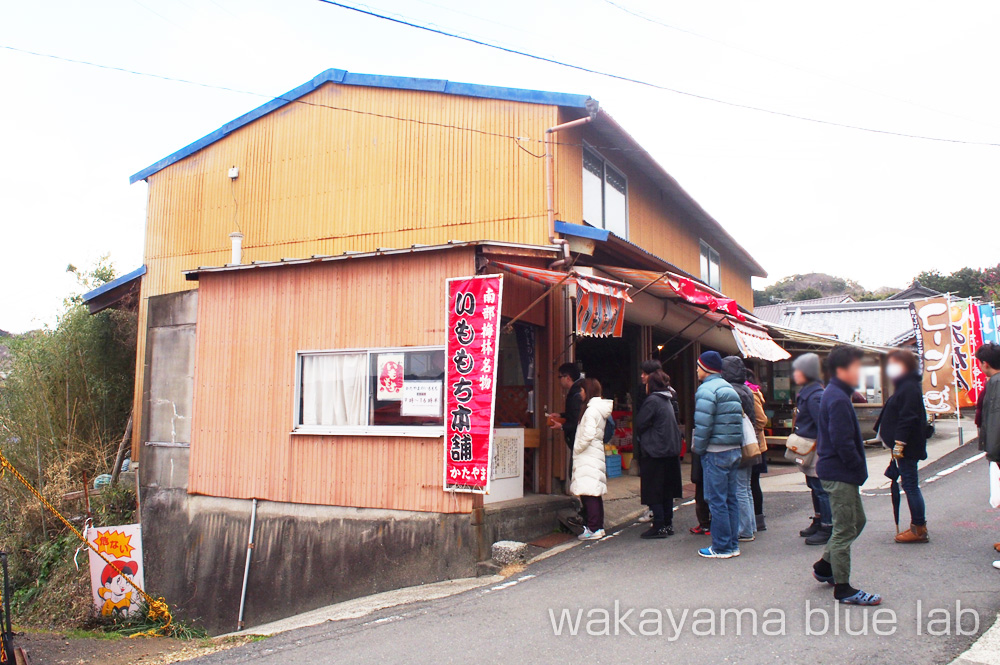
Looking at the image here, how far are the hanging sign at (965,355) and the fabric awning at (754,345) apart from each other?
654 cm

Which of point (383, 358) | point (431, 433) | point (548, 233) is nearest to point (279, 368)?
point (383, 358)

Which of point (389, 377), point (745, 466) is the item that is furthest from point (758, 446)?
point (389, 377)

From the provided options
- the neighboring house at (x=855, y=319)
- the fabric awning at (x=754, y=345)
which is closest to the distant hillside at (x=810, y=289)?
the neighboring house at (x=855, y=319)

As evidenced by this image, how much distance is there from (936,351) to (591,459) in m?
11.4

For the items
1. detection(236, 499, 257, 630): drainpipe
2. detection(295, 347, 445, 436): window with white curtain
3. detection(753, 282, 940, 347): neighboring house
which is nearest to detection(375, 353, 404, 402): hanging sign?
detection(295, 347, 445, 436): window with white curtain

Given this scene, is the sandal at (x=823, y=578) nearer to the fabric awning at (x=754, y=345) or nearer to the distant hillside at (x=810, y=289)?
the fabric awning at (x=754, y=345)

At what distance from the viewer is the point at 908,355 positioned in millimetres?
5141

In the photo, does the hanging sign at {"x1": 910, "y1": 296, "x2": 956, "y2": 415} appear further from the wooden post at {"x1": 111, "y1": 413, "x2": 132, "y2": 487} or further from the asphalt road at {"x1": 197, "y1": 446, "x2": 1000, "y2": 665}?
the wooden post at {"x1": 111, "y1": 413, "x2": 132, "y2": 487}

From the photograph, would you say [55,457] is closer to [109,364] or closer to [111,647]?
[109,364]

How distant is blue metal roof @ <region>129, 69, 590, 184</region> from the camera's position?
10305 millimetres

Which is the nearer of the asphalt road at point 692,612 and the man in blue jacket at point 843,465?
the asphalt road at point 692,612

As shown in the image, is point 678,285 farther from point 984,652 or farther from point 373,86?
point 373,86

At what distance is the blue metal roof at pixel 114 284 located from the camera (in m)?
14.1

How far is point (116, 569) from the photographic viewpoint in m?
9.76
